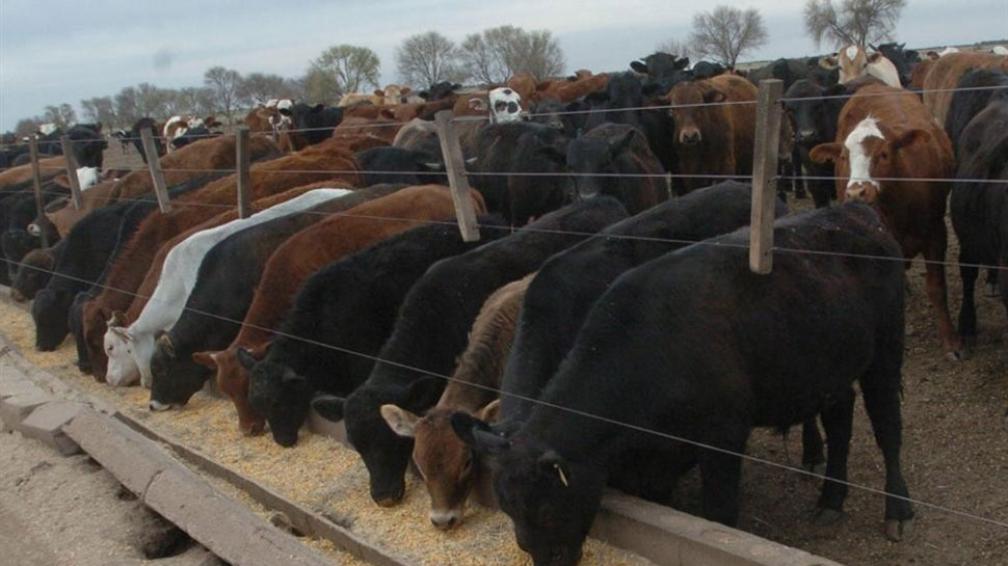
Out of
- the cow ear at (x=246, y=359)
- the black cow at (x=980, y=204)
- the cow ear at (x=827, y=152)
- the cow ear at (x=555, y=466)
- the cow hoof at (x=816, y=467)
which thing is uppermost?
the cow ear at (x=827, y=152)

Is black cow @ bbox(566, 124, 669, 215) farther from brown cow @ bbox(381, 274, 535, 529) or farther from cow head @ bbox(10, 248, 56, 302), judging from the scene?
cow head @ bbox(10, 248, 56, 302)

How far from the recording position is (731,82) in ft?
48.3

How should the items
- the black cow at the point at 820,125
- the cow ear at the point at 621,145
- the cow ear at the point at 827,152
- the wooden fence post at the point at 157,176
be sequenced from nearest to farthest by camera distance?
the cow ear at the point at 827,152 → the cow ear at the point at 621,145 → the wooden fence post at the point at 157,176 → the black cow at the point at 820,125

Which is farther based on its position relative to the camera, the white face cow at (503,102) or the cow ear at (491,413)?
the white face cow at (503,102)

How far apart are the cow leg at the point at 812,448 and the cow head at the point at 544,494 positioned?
72.0 inches

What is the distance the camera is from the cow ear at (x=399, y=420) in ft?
18.2

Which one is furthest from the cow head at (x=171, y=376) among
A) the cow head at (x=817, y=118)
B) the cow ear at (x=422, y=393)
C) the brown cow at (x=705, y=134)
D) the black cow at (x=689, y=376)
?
the cow head at (x=817, y=118)

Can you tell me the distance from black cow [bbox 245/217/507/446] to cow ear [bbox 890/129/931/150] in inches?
134

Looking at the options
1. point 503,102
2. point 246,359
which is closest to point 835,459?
point 246,359

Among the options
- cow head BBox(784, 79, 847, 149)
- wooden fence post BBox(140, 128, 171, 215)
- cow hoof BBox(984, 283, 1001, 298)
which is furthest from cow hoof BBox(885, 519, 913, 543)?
wooden fence post BBox(140, 128, 171, 215)

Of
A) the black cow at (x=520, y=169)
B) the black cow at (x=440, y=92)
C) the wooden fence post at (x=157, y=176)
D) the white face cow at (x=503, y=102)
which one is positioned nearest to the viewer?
the wooden fence post at (x=157, y=176)

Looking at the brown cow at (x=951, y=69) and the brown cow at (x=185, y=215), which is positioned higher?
the brown cow at (x=951, y=69)

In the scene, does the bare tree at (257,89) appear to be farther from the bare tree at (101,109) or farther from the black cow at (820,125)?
the black cow at (820,125)

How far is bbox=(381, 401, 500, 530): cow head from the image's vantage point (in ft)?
17.3
